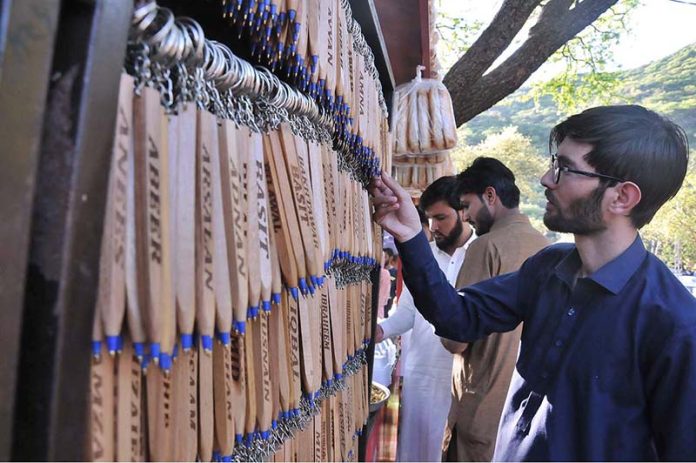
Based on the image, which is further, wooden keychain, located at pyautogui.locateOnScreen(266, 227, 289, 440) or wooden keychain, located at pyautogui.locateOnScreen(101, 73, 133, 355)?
wooden keychain, located at pyautogui.locateOnScreen(266, 227, 289, 440)

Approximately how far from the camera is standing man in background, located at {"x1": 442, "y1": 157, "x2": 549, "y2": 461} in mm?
2104

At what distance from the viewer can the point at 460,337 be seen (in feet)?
5.05

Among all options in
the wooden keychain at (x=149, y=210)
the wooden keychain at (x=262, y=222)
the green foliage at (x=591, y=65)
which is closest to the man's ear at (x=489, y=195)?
the wooden keychain at (x=262, y=222)

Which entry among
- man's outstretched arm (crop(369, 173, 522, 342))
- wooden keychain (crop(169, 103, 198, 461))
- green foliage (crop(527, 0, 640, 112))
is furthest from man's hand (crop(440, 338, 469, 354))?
green foliage (crop(527, 0, 640, 112))

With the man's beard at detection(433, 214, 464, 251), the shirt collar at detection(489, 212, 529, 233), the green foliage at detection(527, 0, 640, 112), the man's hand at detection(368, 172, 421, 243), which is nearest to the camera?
the man's hand at detection(368, 172, 421, 243)

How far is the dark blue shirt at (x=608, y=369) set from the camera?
1.02 m

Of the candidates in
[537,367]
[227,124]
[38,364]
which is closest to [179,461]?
[38,364]

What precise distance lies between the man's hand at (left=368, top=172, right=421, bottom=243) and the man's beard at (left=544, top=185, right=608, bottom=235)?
38 cm

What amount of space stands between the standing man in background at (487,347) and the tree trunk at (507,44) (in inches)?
55.2

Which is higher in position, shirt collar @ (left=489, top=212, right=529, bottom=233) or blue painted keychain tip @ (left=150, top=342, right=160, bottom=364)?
shirt collar @ (left=489, top=212, right=529, bottom=233)

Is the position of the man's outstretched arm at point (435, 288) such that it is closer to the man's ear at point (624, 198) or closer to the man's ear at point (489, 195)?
the man's ear at point (624, 198)

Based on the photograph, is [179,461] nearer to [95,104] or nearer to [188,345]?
[188,345]

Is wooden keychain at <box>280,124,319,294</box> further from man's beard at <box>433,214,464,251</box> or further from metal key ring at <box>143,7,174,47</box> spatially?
man's beard at <box>433,214,464,251</box>

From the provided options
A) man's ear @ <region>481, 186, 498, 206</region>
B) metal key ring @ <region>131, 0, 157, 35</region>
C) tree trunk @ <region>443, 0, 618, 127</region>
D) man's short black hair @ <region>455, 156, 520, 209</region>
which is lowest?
metal key ring @ <region>131, 0, 157, 35</region>
